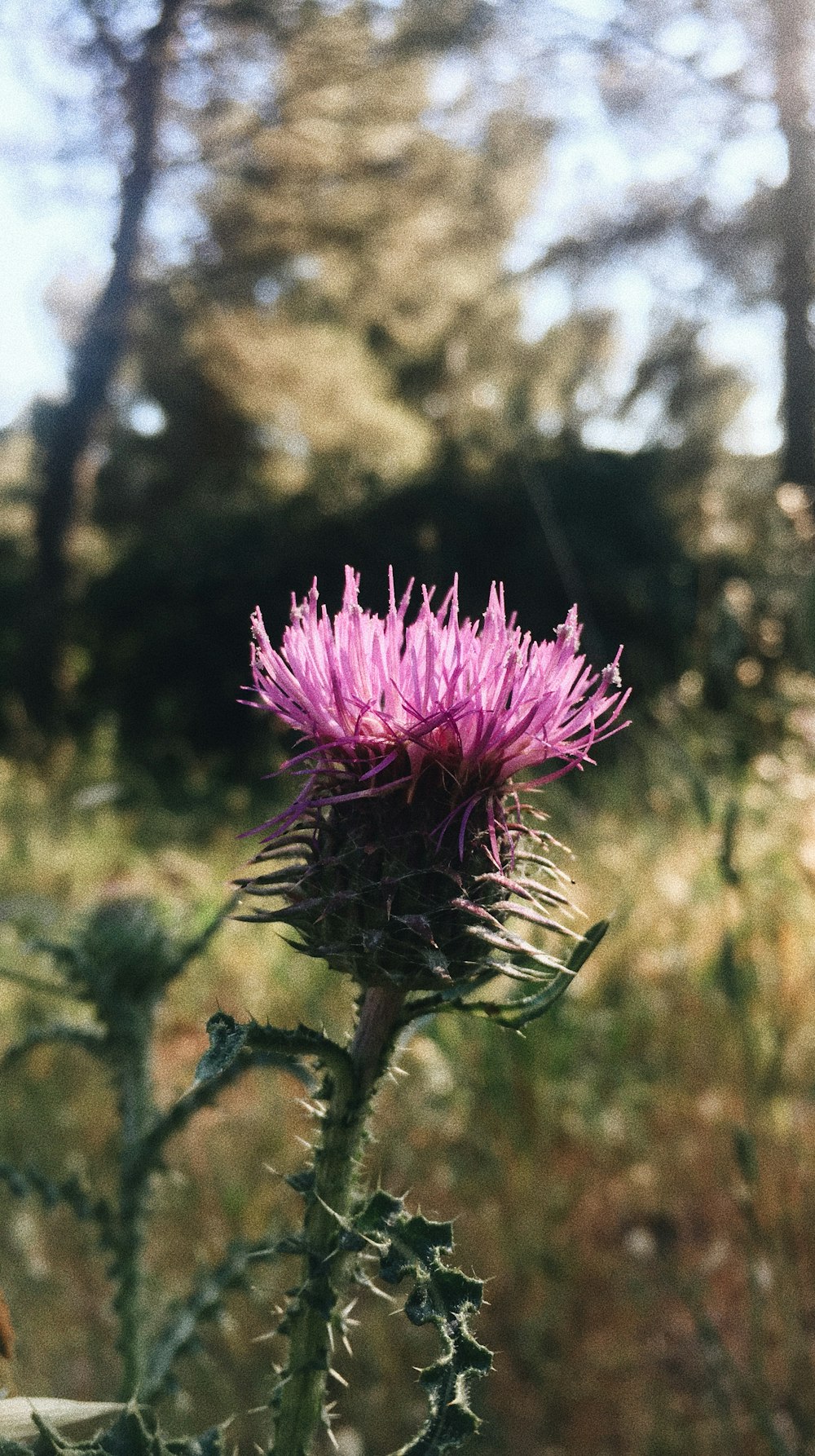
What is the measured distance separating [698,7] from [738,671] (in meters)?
8.50

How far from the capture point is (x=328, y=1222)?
81 cm

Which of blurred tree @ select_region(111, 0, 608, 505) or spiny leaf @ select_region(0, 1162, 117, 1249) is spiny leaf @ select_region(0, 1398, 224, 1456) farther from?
blurred tree @ select_region(111, 0, 608, 505)

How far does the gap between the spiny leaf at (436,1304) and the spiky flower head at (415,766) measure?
0.16 metres

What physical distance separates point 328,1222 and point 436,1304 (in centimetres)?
13

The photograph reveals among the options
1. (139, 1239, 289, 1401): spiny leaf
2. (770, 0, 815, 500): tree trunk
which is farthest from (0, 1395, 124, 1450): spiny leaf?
(770, 0, 815, 500): tree trunk

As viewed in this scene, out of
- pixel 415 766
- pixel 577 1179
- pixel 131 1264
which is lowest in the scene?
pixel 131 1264

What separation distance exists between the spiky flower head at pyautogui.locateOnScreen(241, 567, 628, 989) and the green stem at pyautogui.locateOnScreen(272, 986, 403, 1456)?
0.15 ft

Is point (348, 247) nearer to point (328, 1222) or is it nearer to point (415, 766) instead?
point (415, 766)

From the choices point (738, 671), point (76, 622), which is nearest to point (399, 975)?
point (738, 671)

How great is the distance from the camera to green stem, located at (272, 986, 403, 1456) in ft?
2.56

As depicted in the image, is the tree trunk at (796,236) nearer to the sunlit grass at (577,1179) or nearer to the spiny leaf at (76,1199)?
the sunlit grass at (577,1179)

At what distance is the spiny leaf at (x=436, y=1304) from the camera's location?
2.15 ft

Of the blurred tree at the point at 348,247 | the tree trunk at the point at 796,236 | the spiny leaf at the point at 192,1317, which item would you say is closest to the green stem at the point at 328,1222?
the spiny leaf at the point at 192,1317

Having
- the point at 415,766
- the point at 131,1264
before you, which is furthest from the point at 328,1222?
the point at 131,1264
